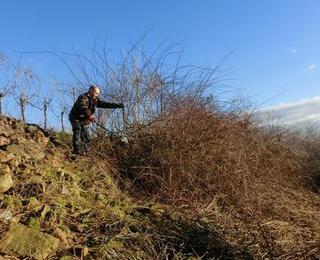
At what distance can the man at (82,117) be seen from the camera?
9.99 m

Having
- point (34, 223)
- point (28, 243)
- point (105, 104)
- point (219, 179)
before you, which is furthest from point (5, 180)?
point (219, 179)

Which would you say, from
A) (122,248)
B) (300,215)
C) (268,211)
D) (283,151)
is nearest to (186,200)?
(268,211)

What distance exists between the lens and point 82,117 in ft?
33.4

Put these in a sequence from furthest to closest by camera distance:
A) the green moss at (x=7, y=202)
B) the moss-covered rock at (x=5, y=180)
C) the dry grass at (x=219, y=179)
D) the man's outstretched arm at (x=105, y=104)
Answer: the man's outstretched arm at (x=105, y=104) → the dry grass at (x=219, y=179) → the moss-covered rock at (x=5, y=180) → the green moss at (x=7, y=202)

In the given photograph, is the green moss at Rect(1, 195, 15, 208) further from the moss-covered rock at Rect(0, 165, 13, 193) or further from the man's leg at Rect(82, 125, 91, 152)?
the man's leg at Rect(82, 125, 91, 152)

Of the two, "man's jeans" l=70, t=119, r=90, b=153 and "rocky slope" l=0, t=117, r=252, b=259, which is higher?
"man's jeans" l=70, t=119, r=90, b=153

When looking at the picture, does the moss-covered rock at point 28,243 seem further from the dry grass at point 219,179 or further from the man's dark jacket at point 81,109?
the man's dark jacket at point 81,109

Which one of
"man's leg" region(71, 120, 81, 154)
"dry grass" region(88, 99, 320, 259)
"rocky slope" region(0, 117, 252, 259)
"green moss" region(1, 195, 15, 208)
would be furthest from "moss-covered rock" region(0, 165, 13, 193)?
"man's leg" region(71, 120, 81, 154)

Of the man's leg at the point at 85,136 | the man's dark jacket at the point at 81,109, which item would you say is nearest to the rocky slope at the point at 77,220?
the man's leg at the point at 85,136

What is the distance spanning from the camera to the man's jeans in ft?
32.6

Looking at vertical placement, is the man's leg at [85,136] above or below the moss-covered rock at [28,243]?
above

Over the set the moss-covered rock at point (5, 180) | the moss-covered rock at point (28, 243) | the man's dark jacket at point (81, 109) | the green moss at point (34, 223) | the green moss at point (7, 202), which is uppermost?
the man's dark jacket at point (81, 109)

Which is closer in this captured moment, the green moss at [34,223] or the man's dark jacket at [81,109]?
the green moss at [34,223]

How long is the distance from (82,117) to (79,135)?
0.39m
